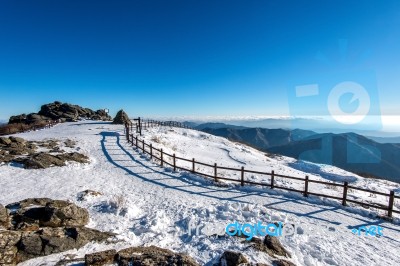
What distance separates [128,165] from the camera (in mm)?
19578

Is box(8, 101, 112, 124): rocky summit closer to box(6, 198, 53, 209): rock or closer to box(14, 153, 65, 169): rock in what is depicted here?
box(14, 153, 65, 169): rock

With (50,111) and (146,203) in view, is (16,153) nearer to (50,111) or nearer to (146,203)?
(146,203)

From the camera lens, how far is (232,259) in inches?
249

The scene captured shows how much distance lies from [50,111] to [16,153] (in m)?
46.7

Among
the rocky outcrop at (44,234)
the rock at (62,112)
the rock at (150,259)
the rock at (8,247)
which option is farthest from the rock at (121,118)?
the rock at (150,259)

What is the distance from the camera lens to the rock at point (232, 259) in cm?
624

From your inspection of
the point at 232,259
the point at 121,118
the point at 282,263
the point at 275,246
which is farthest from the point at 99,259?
the point at 121,118

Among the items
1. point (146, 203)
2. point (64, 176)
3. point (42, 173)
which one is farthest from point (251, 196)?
point (42, 173)

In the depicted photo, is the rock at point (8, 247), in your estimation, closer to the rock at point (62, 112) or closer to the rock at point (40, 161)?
the rock at point (40, 161)

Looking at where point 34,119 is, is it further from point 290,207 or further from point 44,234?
point 290,207

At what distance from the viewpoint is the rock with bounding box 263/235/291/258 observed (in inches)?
288

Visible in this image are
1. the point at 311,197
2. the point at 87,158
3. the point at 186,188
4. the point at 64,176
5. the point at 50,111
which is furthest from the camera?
the point at 50,111

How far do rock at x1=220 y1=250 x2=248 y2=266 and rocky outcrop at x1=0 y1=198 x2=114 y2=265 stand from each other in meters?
3.94

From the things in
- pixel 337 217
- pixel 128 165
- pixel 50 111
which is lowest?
pixel 337 217
